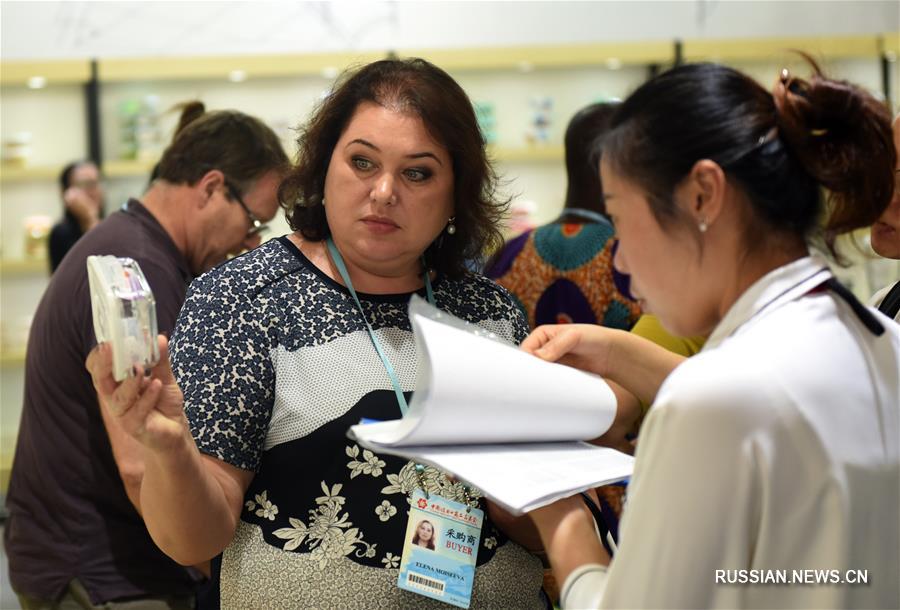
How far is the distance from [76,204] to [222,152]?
2497mm

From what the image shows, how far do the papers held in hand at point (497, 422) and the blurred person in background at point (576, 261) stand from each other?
53.0 inches

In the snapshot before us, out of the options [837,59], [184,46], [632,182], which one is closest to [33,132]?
[184,46]

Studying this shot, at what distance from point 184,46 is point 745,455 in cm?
402

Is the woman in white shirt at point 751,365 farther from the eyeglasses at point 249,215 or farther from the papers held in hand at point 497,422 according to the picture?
the eyeglasses at point 249,215

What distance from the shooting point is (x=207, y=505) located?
5.32ft

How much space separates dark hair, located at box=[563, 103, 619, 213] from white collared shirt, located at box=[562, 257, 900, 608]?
6.49 feet

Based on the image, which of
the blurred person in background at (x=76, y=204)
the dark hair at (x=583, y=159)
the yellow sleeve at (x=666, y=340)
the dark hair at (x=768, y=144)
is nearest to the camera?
the dark hair at (x=768, y=144)

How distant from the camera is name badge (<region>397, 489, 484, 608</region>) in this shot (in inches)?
67.7

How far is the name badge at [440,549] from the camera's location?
67.7 inches

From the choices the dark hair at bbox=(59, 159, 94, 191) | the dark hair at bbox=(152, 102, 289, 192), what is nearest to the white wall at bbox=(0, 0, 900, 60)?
the dark hair at bbox=(59, 159, 94, 191)

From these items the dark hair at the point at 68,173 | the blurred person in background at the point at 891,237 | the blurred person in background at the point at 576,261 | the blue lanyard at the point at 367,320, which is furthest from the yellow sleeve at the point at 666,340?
the dark hair at the point at 68,173

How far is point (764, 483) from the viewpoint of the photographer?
3.72 ft
